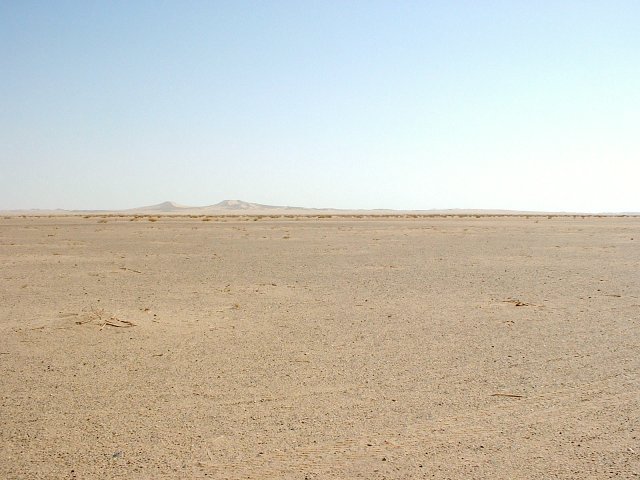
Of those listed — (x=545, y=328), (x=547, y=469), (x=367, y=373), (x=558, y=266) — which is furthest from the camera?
(x=558, y=266)

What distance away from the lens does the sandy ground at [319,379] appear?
4.27 meters

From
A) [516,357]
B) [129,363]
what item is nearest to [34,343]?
[129,363]

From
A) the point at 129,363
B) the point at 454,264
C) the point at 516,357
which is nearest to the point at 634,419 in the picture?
the point at 516,357

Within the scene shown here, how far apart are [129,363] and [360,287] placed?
679 centimetres

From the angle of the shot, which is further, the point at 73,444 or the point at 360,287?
the point at 360,287

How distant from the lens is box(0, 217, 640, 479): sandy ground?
168 inches

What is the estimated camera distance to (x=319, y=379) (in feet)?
20.2

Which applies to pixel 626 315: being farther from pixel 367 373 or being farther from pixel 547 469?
pixel 547 469

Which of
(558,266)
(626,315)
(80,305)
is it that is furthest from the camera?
(558,266)

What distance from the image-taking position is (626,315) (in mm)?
9633

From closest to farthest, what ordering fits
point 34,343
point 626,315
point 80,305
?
point 34,343
point 626,315
point 80,305

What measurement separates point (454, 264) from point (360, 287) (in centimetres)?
557

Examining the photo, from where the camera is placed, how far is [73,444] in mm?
4531

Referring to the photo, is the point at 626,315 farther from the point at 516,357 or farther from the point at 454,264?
the point at 454,264
